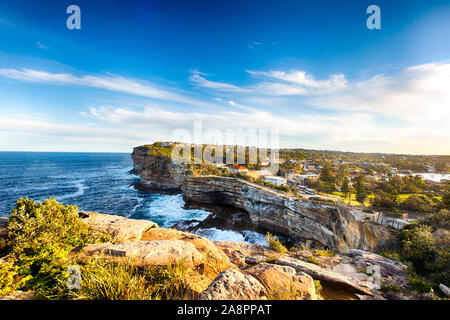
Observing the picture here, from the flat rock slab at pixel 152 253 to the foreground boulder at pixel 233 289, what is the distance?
4.50 ft

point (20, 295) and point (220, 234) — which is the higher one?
point (20, 295)

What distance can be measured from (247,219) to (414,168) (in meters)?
66.4

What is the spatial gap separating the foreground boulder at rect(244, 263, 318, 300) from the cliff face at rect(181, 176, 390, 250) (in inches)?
642

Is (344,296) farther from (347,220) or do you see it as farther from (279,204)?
(279,204)

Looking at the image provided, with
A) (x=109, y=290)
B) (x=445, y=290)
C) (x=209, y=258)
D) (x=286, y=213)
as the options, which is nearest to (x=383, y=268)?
(x=445, y=290)

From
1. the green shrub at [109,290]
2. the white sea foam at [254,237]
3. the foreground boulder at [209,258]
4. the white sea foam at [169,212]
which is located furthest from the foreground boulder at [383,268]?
the white sea foam at [169,212]

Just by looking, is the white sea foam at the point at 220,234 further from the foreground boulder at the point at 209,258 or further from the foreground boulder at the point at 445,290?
the foreground boulder at the point at 445,290

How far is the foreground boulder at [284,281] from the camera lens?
3.47 m

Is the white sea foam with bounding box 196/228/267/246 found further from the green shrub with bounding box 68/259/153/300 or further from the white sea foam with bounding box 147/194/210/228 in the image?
the green shrub with bounding box 68/259/153/300

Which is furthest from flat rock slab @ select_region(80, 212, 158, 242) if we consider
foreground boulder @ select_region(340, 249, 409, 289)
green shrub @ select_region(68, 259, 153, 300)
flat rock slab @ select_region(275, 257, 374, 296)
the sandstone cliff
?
foreground boulder @ select_region(340, 249, 409, 289)

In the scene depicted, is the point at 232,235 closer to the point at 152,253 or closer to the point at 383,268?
the point at 383,268

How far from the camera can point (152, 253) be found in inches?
167

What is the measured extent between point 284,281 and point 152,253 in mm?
3361

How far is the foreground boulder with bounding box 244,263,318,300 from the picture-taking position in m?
3.47
